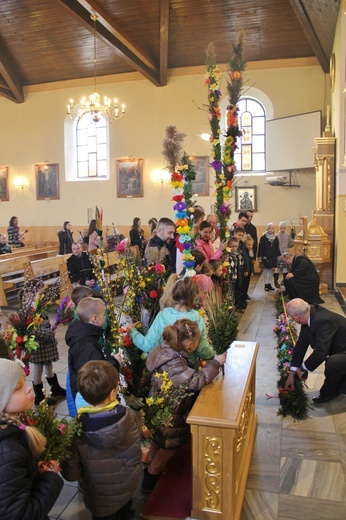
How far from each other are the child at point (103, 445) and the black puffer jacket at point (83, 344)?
82 cm

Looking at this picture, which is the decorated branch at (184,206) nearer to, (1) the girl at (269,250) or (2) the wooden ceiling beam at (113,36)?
(1) the girl at (269,250)

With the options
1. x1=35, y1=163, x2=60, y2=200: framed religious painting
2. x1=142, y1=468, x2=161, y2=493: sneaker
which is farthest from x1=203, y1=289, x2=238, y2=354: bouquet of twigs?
x1=35, y1=163, x2=60, y2=200: framed religious painting

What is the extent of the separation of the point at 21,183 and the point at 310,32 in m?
10.7

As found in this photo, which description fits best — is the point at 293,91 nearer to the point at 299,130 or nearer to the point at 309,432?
the point at 299,130

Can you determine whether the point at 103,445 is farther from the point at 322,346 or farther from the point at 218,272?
the point at 218,272

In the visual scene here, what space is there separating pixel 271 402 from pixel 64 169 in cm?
1329

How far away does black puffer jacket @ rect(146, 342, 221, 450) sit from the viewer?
3010mm

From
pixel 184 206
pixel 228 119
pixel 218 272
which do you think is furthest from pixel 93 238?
pixel 228 119

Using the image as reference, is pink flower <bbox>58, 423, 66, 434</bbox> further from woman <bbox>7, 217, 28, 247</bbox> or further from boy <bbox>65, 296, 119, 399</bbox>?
woman <bbox>7, 217, 28, 247</bbox>

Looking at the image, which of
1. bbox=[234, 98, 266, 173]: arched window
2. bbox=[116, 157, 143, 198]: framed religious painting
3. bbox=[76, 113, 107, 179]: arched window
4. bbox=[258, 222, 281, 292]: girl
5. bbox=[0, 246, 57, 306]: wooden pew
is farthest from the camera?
bbox=[76, 113, 107, 179]: arched window

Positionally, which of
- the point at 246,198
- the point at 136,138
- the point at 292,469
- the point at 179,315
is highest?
the point at 136,138

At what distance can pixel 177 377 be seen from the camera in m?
3.01

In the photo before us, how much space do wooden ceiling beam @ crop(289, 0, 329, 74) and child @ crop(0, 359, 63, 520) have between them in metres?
10.8

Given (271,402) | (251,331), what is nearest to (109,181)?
(251,331)
